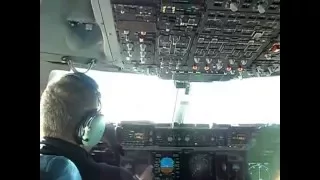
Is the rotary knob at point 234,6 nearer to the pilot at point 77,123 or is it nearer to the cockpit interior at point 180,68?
the cockpit interior at point 180,68

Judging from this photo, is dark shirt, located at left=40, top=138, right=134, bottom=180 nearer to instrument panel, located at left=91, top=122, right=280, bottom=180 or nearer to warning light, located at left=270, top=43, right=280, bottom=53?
instrument panel, located at left=91, top=122, right=280, bottom=180

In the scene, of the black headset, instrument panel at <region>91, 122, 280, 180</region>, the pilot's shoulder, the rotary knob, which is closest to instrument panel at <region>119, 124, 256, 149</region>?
instrument panel at <region>91, 122, 280, 180</region>

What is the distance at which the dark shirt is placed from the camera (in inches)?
44.8

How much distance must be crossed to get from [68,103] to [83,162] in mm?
→ 179

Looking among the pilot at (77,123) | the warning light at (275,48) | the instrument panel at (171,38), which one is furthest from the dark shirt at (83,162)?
the warning light at (275,48)

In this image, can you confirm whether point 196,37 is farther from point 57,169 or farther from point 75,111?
point 57,169

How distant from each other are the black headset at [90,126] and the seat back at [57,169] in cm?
9

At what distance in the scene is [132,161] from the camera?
4.38 ft

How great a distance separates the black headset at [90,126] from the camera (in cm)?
118

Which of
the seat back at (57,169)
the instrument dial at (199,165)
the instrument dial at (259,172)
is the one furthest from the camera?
the instrument dial at (199,165)

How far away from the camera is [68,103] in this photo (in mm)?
1212

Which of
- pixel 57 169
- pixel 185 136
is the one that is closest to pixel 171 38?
pixel 185 136
